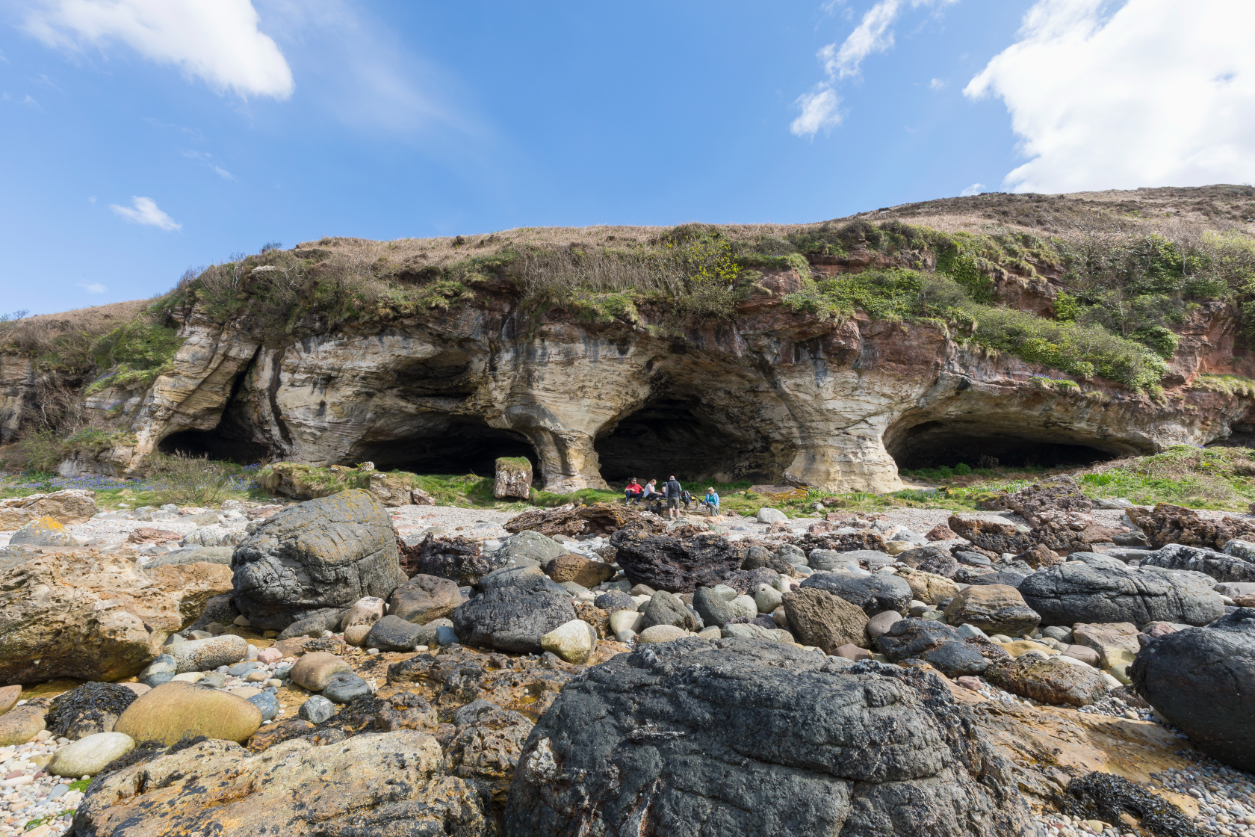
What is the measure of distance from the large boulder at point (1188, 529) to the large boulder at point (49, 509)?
832 inches

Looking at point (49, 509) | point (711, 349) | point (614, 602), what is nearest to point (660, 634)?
point (614, 602)

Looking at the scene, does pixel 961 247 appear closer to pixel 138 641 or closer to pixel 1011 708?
pixel 1011 708

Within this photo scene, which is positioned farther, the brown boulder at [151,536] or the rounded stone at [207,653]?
the brown boulder at [151,536]

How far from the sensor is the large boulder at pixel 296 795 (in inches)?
82.4

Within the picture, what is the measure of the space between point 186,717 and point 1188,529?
14.0 m

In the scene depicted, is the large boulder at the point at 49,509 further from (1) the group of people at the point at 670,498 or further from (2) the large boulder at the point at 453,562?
(1) the group of people at the point at 670,498

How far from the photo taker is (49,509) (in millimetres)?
11039

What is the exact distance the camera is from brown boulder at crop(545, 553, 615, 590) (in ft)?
24.3

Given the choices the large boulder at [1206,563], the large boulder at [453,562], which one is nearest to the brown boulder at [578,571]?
the large boulder at [453,562]

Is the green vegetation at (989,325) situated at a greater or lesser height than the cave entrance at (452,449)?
greater

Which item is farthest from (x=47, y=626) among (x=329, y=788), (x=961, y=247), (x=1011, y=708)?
(x=961, y=247)

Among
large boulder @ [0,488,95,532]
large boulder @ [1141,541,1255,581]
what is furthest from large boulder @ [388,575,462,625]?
large boulder @ [0,488,95,532]

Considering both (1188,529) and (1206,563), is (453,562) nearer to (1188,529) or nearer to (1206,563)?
(1206,563)

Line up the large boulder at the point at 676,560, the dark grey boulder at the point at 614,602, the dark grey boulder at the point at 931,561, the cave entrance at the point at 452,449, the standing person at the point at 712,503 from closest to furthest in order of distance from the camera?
1. the dark grey boulder at the point at 614,602
2. the large boulder at the point at 676,560
3. the dark grey boulder at the point at 931,561
4. the standing person at the point at 712,503
5. the cave entrance at the point at 452,449
